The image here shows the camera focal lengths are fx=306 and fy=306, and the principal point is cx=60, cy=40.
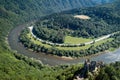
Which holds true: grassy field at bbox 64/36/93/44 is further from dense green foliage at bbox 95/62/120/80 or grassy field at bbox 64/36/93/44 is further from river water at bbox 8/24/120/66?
dense green foliage at bbox 95/62/120/80

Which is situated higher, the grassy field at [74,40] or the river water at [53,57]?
the grassy field at [74,40]

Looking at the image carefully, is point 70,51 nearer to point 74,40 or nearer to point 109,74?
point 74,40

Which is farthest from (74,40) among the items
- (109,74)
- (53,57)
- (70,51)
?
(109,74)

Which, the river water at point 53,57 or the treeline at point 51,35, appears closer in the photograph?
the river water at point 53,57

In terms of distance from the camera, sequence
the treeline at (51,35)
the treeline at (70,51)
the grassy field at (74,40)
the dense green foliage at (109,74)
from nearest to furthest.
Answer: the dense green foliage at (109,74) → the treeline at (70,51) → the treeline at (51,35) → the grassy field at (74,40)

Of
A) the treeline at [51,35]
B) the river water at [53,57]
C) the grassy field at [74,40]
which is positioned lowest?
the river water at [53,57]

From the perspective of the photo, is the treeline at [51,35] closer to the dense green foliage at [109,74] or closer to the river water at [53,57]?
the river water at [53,57]

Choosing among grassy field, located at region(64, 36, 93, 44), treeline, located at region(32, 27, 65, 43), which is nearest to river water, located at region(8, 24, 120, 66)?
treeline, located at region(32, 27, 65, 43)

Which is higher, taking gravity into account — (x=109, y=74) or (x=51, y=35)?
(x=51, y=35)

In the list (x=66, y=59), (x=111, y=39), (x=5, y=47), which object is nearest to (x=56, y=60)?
(x=66, y=59)

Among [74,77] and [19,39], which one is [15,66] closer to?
[74,77]

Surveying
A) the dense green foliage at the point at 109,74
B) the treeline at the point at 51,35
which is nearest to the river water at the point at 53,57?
the treeline at the point at 51,35
